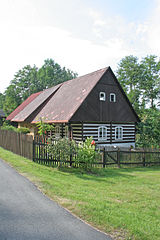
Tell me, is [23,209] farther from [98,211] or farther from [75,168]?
[75,168]

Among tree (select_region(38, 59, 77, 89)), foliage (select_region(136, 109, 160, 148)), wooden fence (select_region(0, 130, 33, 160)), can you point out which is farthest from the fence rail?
tree (select_region(38, 59, 77, 89))

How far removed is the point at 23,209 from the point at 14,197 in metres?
0.98

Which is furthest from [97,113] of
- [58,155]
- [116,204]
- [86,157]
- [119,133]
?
[116,204]

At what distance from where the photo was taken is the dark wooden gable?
1895 cm

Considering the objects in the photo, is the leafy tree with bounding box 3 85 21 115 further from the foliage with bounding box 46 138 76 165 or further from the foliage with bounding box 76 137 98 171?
the foliage with bounding box 76 137 98 171

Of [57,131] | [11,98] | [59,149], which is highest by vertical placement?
[11,98]

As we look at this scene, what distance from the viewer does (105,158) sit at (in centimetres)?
1257

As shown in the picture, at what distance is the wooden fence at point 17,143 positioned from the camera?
39.3 ft

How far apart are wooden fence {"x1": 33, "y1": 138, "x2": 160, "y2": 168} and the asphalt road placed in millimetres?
4337

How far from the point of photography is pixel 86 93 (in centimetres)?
1959

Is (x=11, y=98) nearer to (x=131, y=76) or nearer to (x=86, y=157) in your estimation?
(x=131, y=76)

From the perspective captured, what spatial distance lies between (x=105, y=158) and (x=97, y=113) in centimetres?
803

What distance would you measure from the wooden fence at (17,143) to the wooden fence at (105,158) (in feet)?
2.24

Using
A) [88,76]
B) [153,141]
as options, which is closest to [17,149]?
[88,76]
